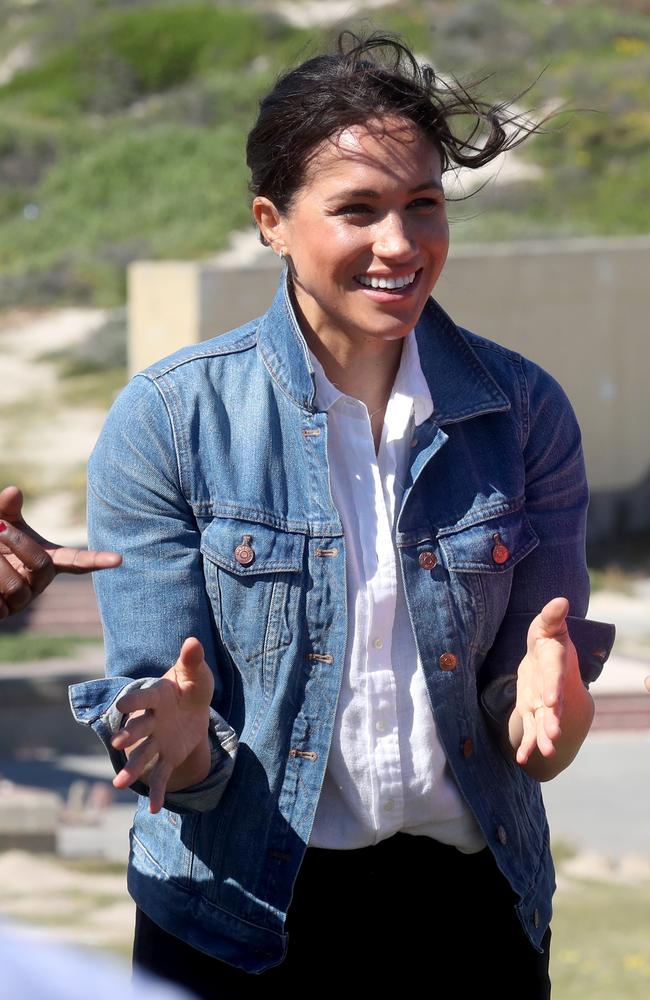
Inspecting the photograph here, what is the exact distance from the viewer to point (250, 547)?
1.95 m

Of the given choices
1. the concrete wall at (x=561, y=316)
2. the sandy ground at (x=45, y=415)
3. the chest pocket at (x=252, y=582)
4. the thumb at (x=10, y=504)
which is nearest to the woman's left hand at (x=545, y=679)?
the chest pocket at (x=252, y=582)

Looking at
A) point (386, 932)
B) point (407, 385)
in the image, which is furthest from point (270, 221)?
point (386, 932)

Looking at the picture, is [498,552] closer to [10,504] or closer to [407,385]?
[407,385]

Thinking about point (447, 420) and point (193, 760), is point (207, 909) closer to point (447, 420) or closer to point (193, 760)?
point (193, 760)

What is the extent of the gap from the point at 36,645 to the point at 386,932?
8.53m

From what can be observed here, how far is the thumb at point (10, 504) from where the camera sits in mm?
1799

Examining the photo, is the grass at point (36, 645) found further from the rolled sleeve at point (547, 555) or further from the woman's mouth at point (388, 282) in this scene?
the woman's mouth at point (388, 282)

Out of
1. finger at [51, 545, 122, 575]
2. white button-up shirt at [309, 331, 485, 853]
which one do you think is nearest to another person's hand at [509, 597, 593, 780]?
white button-up shirt at [309, 331, 485, 853]

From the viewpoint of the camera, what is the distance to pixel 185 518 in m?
1.96

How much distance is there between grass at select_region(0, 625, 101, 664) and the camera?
10.0 m

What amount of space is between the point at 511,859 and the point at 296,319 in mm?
779

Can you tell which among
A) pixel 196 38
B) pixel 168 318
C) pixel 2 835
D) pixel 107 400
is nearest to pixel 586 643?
pixel 2 835

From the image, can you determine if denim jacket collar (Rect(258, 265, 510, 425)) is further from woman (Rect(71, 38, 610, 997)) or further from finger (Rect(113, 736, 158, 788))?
finger (Rect(113, 736, 158, 788))

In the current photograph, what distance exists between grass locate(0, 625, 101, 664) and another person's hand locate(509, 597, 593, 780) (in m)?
8.27
